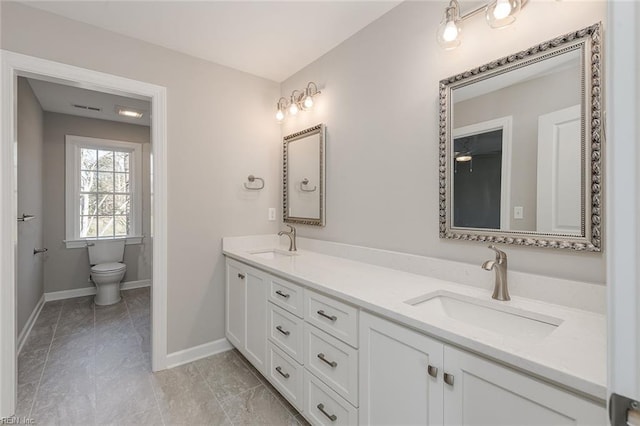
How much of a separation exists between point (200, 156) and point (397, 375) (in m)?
2.09

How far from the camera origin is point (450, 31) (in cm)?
145

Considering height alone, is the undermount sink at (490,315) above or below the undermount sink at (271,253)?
below

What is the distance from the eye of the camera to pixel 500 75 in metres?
1.38

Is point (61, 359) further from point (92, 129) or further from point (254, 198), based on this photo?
point (92, 129)

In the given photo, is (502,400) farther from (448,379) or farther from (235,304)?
(235,304)

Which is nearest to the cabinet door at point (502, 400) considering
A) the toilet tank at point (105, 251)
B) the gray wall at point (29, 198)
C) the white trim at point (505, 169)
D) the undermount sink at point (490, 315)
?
the undermount sink at point (490, 315)

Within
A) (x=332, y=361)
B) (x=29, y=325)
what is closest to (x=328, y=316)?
(x=332, y=361)

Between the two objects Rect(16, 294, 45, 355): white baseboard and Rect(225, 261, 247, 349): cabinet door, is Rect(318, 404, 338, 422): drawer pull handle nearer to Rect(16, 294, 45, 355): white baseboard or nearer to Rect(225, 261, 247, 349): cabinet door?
Rect(225, 261, 247, 349): cabinet door

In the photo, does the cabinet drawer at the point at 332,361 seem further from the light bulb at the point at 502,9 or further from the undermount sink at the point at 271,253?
the light bulb at the point at 502,9

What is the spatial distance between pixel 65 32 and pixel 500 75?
8.39ft

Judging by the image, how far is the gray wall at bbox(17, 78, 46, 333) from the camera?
2627 mm

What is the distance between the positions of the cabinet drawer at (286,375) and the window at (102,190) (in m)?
3.37

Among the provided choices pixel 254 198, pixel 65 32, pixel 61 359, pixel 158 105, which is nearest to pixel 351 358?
pixel 254 198

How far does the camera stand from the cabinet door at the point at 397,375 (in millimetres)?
1036
